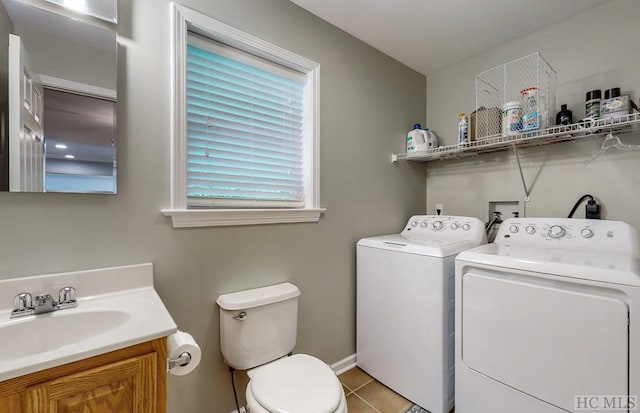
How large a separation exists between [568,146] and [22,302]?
9.37 feet

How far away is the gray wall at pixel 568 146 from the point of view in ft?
5.23

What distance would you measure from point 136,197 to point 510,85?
2.52m

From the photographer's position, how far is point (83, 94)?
108 centimetres

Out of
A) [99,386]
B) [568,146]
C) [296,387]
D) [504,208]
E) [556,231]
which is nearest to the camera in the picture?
[99,386]

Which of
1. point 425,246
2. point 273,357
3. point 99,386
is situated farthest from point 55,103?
point 425,246

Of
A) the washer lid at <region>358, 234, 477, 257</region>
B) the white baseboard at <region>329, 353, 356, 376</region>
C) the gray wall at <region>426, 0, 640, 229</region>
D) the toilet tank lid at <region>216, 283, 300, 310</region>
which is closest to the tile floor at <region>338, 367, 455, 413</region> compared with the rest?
the white baseboard at <region>329, 353, 356, 376</region>

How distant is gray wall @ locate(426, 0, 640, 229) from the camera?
1.59 meters

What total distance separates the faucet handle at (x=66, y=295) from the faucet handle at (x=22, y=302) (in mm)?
77

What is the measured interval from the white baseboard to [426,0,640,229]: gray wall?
4.78 feet

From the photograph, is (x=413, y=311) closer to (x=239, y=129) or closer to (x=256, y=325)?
(x=256, y=325)

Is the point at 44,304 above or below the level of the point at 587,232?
below

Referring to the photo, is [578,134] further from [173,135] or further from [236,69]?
[173,135]

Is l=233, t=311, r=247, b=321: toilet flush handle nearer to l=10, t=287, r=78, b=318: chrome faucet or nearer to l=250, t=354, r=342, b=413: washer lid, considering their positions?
l=250, t=354, r=342, b=413: washer lid

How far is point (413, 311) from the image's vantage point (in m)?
1.62
